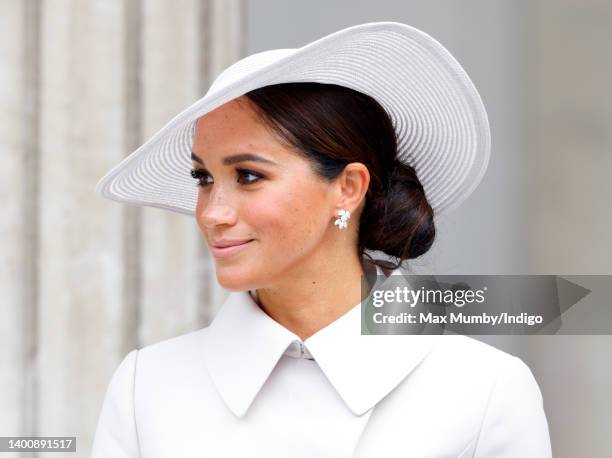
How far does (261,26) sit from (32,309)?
890 mm

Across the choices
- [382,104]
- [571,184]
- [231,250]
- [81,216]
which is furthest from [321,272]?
[571,184]

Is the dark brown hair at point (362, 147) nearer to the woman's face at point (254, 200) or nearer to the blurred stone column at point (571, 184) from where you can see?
Answer: the woman's face at point (254, 200)

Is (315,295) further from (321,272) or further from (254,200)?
(254,200)

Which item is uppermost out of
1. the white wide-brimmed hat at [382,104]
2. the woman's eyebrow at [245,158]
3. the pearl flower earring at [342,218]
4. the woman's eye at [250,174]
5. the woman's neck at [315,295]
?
the white wide-brimmed hat at [382,104]

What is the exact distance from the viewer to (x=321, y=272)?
1.33 metres

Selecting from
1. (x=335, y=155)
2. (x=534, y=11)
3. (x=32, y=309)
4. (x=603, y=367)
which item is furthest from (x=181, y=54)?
(x=603, y=367)

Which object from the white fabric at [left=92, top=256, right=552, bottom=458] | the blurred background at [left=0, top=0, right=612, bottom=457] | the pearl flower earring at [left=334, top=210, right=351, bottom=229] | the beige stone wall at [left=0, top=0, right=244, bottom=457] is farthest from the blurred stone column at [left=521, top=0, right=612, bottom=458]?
Result: the pearl flower earring at [left=334, top=210, right=351, bottom=229]

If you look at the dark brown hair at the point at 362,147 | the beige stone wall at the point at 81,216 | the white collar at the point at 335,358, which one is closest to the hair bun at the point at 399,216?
the dark brown hair at the point at 362,147

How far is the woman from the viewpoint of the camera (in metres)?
1.25

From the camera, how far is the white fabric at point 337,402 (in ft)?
4.26

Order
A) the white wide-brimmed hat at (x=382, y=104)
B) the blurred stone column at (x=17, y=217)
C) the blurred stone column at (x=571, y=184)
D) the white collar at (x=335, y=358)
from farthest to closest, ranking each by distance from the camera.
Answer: the blurred stone column at (x=571, y=184) → the blurred stone column at (x=17, y=217) → the white collar at (x=335, y=358) → the white wide-brimmed hat at (x=382, y=104)

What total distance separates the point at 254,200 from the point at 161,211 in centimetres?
98

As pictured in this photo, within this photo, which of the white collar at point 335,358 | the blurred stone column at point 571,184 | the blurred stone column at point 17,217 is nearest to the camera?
the white collar at point 335,358

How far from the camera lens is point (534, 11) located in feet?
7.81
